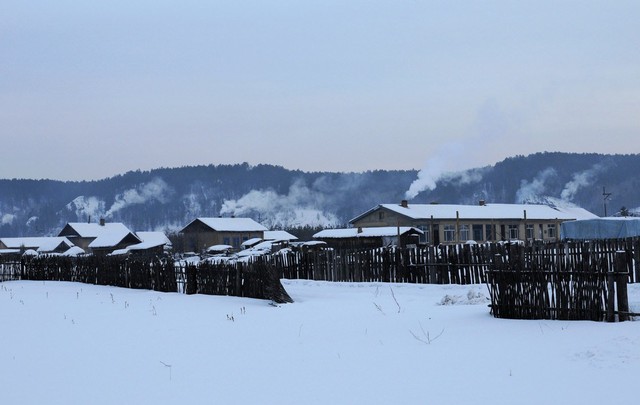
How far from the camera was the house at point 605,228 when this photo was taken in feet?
118

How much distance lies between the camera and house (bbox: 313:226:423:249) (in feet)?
171

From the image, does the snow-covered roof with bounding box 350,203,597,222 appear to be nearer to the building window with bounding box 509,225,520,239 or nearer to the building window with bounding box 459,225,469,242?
the building window with bounding box 459,225,469,242

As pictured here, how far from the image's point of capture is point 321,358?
9359mm

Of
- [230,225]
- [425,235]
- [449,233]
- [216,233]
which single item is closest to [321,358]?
[425,235]

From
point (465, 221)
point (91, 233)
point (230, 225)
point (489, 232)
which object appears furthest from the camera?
point (91, 233)

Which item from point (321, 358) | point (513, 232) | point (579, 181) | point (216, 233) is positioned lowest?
point (321, 358)

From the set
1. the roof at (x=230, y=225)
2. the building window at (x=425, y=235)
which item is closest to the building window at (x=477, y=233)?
the building window at (x=425, y=235)

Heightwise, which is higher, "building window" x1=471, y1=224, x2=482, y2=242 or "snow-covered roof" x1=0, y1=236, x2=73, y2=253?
"snow-covered roof" x1=0, y1=236, x2=73, y2=253

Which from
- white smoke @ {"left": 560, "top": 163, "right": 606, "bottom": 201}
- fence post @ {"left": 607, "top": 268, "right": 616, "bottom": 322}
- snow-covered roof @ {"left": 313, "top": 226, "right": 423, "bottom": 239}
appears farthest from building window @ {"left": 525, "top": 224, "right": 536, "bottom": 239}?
white smoke @ {"left": 560, "top": 163, "right": 606, "bottom": 201}

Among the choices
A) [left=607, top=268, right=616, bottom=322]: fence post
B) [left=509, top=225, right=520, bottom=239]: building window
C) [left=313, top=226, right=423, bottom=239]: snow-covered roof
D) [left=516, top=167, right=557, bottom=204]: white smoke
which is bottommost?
[left=607, top=268, right=616, bottom=322]: fence post

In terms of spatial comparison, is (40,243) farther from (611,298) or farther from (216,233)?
(611,298)

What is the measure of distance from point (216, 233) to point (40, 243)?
136ft

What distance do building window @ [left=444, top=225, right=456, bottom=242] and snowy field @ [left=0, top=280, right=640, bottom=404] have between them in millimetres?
48295

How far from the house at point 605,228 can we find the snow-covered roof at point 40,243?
7108 cm
